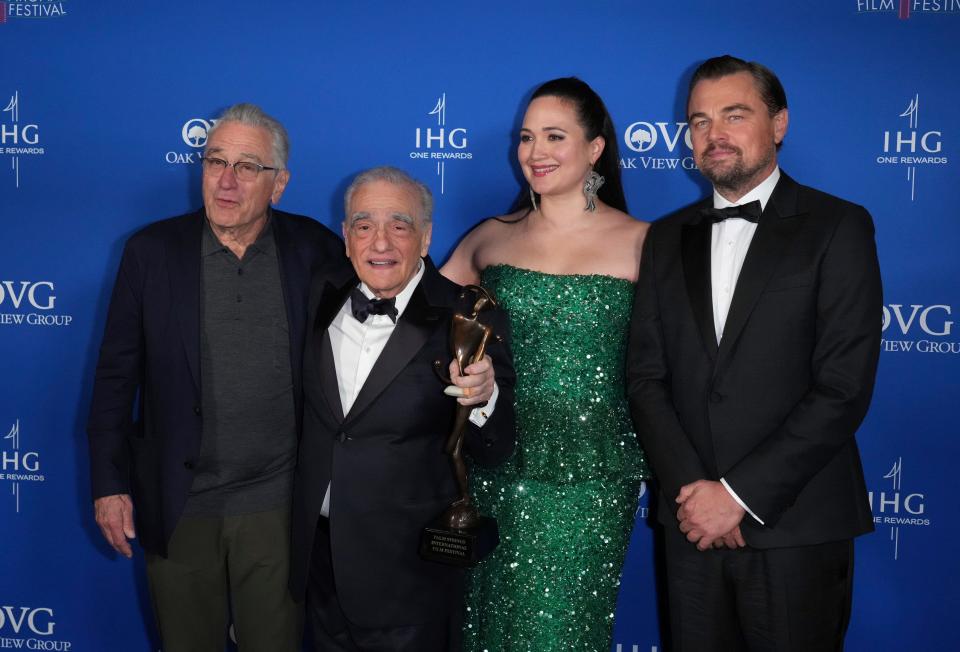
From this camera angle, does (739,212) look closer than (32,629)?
Yes

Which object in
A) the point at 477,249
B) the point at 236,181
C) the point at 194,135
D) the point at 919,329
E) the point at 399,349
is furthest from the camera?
the point at 194,135

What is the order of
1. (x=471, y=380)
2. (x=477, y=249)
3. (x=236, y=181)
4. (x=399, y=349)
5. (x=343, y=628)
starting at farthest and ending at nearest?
(x=477, y=249) < (x=236, y=181) < (x=343, y=628) < (x=399, y=349) < (x=471, y=380)

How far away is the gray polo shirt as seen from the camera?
2.39 metres

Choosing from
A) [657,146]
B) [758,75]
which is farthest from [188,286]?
[657,146]

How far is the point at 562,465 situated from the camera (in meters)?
2.51

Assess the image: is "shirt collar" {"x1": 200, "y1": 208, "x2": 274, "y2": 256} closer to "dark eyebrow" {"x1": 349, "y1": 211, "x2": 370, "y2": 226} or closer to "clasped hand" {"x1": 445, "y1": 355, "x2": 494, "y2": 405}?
"dark eyebrow" {"x1": 349, "y1": 211, "x2": 370, "y2": 226}

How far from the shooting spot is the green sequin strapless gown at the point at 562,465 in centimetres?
254

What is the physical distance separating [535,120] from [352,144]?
3.13 feet

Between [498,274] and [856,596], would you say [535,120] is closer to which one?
[498,274]

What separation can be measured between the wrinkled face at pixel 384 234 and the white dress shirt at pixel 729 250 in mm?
765

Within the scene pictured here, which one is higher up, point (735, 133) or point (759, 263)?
point (735, 133)

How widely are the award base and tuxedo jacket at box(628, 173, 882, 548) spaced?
1.72 ft

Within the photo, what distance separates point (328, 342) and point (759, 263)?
1.08 metres

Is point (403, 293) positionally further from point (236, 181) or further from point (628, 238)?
point (628, 238)
